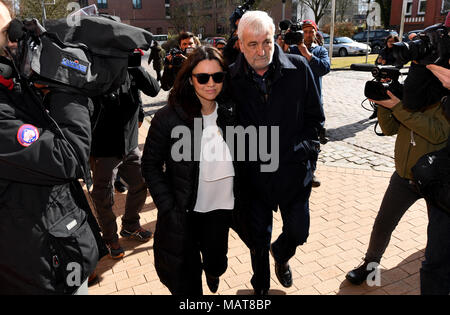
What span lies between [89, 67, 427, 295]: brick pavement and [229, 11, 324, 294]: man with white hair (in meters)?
0.48

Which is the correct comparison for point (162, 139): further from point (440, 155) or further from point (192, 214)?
point (440, 155)

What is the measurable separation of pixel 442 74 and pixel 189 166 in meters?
1.62

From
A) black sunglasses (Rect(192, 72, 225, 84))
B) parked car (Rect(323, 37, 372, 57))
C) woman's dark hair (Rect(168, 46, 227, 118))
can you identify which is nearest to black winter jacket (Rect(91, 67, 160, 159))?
woman's dark hair (Rect(168, 46, 227, 118))

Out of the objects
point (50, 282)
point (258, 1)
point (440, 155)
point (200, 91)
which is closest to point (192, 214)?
point (200, 91)

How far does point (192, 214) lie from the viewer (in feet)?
8.40

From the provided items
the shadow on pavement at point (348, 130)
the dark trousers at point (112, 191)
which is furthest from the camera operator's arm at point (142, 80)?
the shadow on pavement at point (348, 130)

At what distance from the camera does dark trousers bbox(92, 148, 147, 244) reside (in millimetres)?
3387

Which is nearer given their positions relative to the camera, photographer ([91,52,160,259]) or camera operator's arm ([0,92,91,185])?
A: camera operator's arm ([0,92,91,185])

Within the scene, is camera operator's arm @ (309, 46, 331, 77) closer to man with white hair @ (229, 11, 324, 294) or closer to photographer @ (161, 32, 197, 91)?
photographer @ (161, 32, 197, 91)

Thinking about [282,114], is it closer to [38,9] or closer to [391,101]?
[391,101]

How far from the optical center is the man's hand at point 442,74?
77.4 inches
